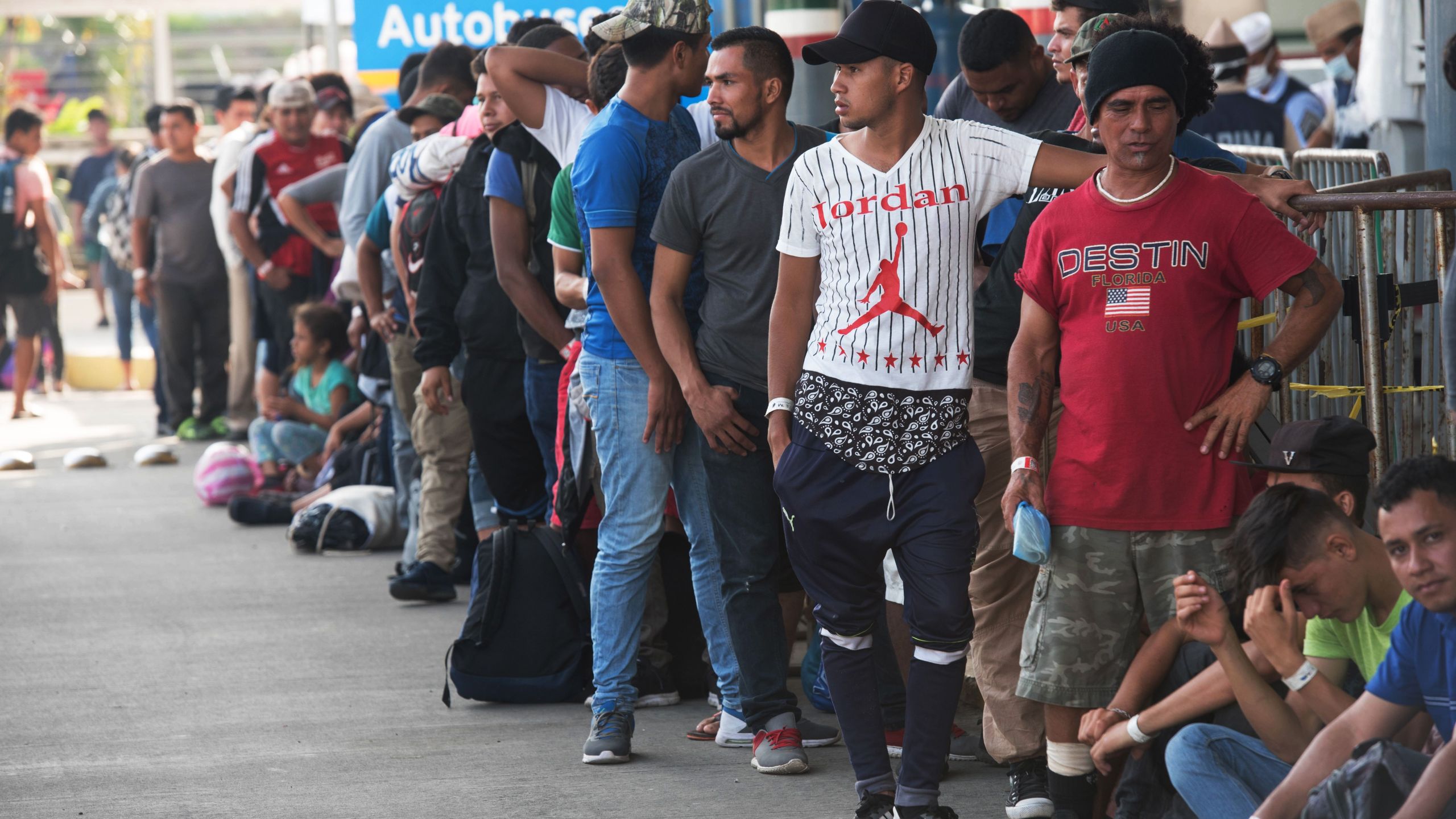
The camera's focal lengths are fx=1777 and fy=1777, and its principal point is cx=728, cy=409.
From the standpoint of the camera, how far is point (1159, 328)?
4051 millimetres

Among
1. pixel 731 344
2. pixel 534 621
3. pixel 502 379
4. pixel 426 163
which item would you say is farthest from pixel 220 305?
pixel 731 344

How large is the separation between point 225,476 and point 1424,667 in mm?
8399

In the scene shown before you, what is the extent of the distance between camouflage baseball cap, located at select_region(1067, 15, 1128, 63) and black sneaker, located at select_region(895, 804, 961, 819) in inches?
77.5

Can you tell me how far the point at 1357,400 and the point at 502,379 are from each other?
124 inches

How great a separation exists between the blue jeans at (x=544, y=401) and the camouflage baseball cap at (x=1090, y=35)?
2246mm

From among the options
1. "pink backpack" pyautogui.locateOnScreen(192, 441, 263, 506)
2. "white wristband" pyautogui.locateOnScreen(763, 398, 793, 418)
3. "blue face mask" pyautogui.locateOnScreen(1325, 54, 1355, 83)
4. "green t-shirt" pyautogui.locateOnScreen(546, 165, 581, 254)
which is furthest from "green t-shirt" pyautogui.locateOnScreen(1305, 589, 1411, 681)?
"pink backpack" pyautogui.locateOnScreen(192, 441, 263, 506)

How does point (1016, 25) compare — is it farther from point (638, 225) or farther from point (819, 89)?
point (819, 89)

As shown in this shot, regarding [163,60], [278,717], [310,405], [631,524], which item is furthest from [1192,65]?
[163,60]

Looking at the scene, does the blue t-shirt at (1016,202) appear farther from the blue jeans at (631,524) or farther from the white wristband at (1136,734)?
the white wristband at (1136,734)

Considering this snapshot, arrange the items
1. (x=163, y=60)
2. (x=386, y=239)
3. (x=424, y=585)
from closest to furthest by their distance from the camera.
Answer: (x=424, y=585)
(x=386, y=239)
(x=163, y=60)

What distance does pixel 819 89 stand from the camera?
287 inches

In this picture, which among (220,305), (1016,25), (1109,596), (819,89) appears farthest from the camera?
(220,305)

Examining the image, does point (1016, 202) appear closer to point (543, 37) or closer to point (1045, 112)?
point (1045, 112)

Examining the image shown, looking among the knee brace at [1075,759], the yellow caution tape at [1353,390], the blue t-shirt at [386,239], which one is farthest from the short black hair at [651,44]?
the blue t-shirt at [386,239]
